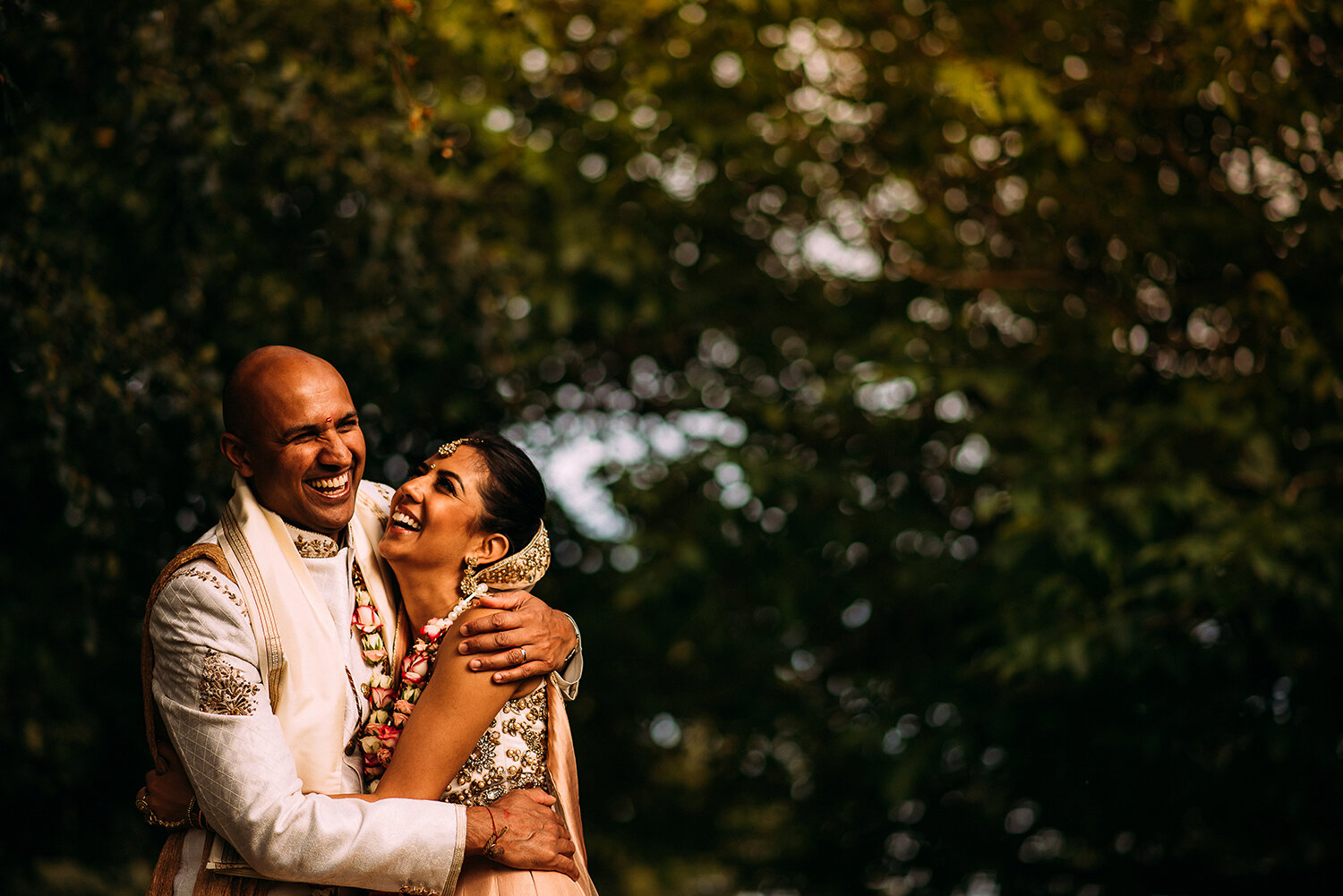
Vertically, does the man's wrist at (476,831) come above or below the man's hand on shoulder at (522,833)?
above

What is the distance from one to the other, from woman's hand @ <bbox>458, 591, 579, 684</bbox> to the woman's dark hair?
135 millimetres

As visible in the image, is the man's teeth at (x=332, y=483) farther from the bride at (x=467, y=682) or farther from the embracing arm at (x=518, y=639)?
the embracing arm at (x=518, y=639)

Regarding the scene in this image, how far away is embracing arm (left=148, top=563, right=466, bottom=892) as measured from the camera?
2.14 metres

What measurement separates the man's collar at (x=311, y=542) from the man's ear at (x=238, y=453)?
0.14m

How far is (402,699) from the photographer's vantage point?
2482mm

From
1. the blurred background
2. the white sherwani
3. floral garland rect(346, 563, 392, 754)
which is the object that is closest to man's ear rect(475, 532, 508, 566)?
floral garland rect(346, 563, 392, 754)

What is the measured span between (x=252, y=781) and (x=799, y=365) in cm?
484

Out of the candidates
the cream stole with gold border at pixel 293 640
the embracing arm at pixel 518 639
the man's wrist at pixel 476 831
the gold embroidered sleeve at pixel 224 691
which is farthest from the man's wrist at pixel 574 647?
the gold embroidered sleeve at pixel 224 691

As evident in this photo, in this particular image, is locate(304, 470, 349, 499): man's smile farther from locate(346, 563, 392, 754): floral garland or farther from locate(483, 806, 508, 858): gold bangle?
locate(483, 806, 508, 858): gold bangle

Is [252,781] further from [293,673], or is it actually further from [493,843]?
[493,843]

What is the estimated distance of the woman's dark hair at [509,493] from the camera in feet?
8.45

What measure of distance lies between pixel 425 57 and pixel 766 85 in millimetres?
1719

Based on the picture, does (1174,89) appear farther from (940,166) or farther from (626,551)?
(626,551)

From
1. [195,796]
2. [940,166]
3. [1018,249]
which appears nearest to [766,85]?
[940,166]
